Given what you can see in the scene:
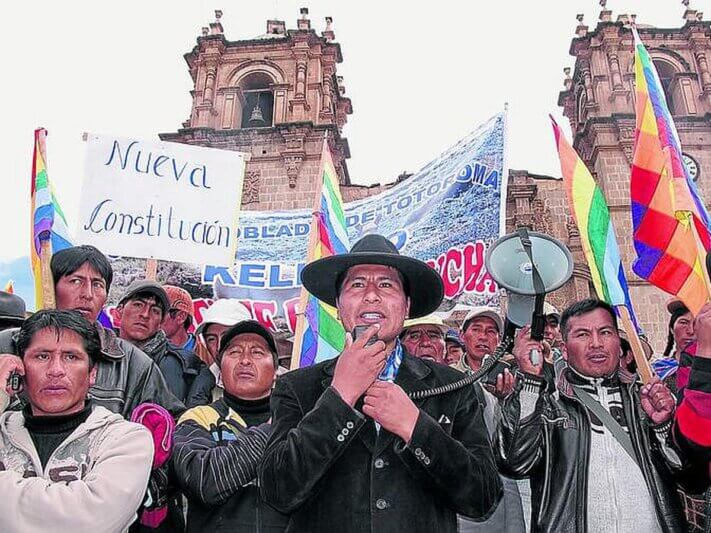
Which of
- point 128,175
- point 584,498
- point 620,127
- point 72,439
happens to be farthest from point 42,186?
point 620,127

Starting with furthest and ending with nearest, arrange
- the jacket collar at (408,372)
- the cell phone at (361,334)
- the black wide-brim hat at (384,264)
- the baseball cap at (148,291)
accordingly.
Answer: the baseball cap at (148,291)
the black wide-brim hat at (384,264)
the jacket collar at (408,372)
the cell phone at (361,334)

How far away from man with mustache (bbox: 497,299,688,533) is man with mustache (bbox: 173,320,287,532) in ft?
3.54

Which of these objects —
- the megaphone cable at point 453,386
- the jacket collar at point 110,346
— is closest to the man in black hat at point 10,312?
the jacket collar at point 110,346

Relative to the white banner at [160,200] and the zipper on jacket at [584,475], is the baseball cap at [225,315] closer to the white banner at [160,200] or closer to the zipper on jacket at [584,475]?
the white banner at [160,200]

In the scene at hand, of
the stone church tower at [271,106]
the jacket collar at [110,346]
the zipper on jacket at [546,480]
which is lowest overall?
the zipper on jacket at [546,480]

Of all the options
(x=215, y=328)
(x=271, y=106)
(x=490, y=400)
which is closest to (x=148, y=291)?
(x=215, y=328)

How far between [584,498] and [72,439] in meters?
2.07

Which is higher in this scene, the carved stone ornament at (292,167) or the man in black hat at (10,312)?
the carved stone ornament at (292,167)

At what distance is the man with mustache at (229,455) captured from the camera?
2.63m

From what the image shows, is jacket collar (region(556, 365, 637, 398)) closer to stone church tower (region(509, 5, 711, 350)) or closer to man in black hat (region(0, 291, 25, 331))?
man in black hat (region(0, 291, 25, 331))

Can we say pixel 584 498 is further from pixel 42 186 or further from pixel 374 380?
pixel 42 186

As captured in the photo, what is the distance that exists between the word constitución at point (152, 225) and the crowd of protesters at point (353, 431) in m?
2.28

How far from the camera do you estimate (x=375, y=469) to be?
1.95 metres

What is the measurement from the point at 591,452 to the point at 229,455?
62.6 inches
